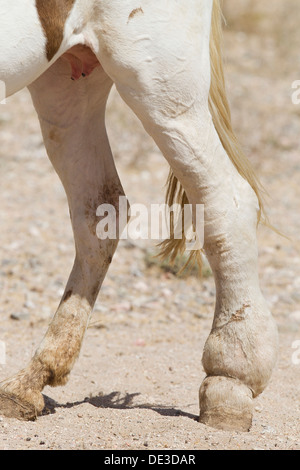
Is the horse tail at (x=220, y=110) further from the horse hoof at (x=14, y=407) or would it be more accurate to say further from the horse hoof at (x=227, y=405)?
the horse hoof at (x=14, y=407)

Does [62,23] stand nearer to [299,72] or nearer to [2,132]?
[2,132]

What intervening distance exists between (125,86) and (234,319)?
86 cm

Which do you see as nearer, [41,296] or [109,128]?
[41,296]

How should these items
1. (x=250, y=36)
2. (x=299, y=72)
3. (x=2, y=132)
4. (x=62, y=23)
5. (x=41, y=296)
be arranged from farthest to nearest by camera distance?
(x=250, y=36), (x=299, y=72), (x=2, y=132), (x=41, y=296), (x=62, y=23)

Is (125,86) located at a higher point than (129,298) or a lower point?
higher

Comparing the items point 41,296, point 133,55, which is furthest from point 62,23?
point 41,296

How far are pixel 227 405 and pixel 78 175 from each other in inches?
38.8

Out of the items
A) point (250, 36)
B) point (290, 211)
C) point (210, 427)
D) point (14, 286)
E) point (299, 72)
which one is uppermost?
point (250, 36)

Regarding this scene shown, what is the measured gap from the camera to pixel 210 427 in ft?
8.41

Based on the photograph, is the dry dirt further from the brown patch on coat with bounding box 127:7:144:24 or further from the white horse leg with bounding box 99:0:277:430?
the brown patch on coat with bounding box 127:7:144:24

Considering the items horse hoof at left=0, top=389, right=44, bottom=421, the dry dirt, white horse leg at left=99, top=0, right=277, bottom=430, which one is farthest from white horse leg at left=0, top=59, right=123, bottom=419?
white horse leg at left=99, top=0, right=277, bottom=430

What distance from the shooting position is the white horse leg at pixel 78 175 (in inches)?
107


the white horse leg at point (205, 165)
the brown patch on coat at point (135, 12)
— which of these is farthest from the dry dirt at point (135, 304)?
the brown patch on coat at point (135, 12)

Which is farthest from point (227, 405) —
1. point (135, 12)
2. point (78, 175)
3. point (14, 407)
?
point (135, 12)
